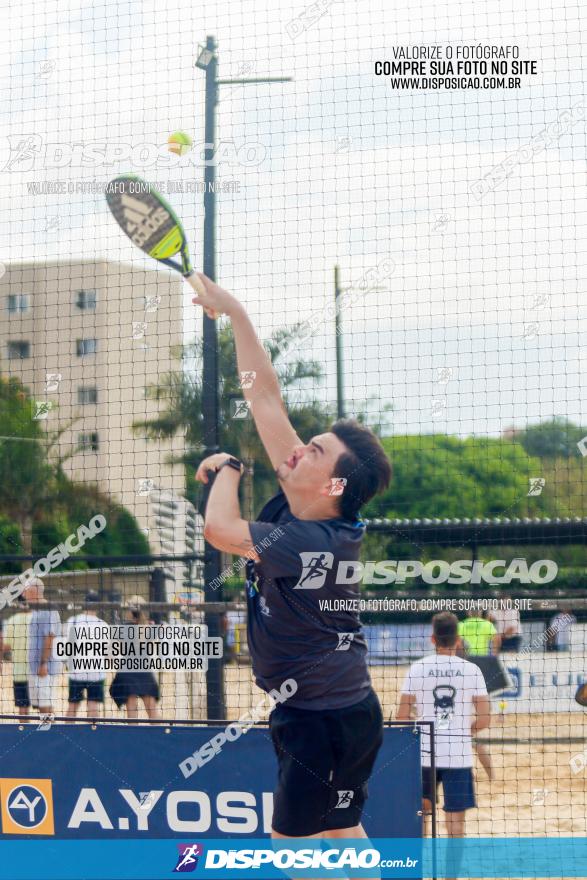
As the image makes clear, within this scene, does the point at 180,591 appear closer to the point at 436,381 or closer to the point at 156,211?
the point at 436,381

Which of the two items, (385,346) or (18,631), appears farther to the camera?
(18,631)

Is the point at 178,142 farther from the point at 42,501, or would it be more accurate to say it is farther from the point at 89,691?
the point at 42,501

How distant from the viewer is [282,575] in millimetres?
4113

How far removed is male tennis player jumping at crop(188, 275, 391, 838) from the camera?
3924 mm

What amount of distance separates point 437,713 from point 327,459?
8.31ft

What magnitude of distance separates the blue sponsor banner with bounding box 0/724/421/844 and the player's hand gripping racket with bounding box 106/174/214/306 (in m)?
2.45

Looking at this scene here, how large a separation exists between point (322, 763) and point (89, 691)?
5884 mm

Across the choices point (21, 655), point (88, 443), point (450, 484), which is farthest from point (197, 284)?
point (450, 484)

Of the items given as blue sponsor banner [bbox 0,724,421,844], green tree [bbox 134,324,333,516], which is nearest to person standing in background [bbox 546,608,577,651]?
green tree [bbox 134,324,333,516]

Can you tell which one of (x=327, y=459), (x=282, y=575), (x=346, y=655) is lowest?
(x=346, y=655)

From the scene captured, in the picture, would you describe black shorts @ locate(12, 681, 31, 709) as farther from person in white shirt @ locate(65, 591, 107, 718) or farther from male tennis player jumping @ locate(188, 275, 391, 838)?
male tennis player jumping @ locate(188, 275, 391, 838)

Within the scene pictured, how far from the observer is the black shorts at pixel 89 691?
945 cm

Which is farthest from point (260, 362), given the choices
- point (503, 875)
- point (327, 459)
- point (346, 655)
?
point (503, 875)

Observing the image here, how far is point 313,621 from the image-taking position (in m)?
4.13
